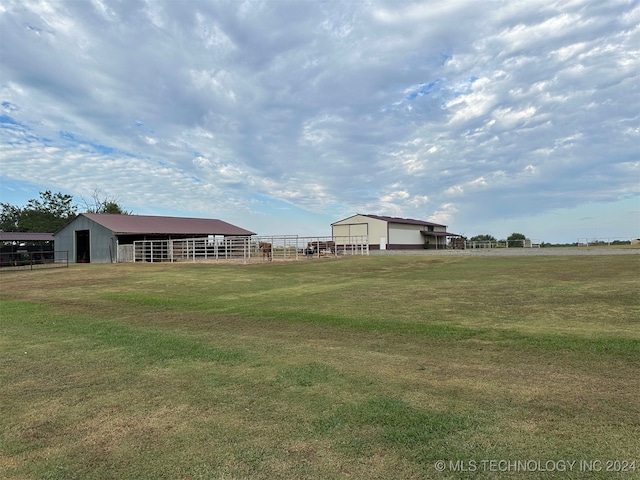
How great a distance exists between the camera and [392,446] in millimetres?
3096

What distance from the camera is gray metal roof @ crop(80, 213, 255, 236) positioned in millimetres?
35281

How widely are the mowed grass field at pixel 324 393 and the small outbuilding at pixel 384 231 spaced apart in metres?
44.5

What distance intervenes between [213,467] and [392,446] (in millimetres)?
1320

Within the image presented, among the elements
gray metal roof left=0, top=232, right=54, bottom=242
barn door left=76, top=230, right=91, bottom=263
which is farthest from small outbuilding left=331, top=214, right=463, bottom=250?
gray metal roof left=0, top=232, right=54, bottom=242

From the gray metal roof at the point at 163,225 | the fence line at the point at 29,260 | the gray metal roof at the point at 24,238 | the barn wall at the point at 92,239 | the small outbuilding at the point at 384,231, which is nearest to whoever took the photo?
the fence line at the point at 29,260

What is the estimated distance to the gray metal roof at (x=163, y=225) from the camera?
35281 millimetres

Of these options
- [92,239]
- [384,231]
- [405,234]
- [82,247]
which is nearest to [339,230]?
[384,231]

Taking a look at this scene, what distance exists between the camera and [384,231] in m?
53.7

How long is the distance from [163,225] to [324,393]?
38953 millimetres

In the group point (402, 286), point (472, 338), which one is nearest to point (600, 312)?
point (472, 338)

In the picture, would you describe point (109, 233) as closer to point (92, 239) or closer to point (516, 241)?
point (92, 239)

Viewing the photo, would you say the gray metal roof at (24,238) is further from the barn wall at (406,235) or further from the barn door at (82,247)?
the barn wall at (406,235)

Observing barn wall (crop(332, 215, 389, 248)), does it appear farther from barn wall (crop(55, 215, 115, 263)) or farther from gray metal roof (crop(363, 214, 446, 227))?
barn wall (crop(55, 215, 115, 263))

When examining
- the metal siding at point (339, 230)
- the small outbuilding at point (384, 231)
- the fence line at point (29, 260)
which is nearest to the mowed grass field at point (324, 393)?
the fence line at point (29, 260)
